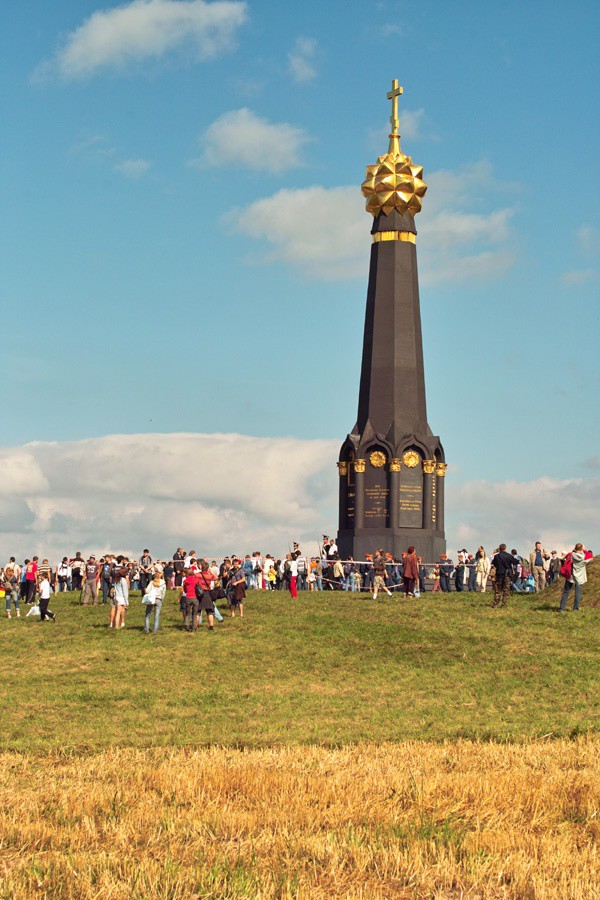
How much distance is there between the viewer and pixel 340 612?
1084 inches

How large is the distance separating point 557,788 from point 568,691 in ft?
32.3

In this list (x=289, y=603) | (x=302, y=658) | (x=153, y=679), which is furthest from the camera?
(x=289, y=603)

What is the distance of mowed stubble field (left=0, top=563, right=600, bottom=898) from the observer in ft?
21.5

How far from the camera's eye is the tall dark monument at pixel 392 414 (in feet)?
139

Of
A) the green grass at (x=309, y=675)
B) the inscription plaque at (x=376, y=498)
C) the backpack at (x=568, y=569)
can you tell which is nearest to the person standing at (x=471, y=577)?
the inscription plaque at (x=376, y=498)

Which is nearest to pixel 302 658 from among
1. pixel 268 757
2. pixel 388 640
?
pixel 388 640

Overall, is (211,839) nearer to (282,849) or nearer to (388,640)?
(282,849)

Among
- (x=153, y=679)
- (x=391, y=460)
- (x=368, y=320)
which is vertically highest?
(x=368, y=320)

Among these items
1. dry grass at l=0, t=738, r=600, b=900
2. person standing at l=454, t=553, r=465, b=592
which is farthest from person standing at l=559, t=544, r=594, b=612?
dry grass at l=0, t=738, r=600, b=900

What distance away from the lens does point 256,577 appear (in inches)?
1455

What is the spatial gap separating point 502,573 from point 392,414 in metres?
15.8

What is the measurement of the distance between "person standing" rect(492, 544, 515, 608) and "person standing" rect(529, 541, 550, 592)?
768 cm

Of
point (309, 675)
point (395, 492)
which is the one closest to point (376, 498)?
point (395, 492)

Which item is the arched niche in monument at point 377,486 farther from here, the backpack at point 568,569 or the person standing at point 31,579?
the backpack at point 568,569
